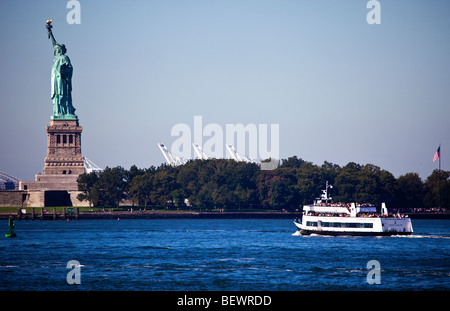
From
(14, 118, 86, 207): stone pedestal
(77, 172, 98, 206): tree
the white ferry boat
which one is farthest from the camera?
(14, 118, 86, 207): stone pedestal

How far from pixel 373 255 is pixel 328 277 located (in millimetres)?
19363

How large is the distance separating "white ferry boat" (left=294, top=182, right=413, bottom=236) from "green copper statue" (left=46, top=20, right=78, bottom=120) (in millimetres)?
90673

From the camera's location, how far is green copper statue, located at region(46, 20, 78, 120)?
18775 cm

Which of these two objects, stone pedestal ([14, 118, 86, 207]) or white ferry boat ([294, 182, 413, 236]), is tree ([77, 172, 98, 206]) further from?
white ferry boat ([294, 182, 413, 236])

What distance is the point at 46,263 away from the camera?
80562 millimetres

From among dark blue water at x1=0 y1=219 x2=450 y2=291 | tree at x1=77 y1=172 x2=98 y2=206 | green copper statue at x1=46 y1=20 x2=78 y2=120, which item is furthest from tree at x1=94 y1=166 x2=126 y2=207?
dark blue water at x1=0 y1=219 x2=450 y2=291

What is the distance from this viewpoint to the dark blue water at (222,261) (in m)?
67.5

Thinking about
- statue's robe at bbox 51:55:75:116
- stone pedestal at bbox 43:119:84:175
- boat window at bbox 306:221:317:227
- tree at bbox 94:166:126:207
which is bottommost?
boat window at bbox 306:221:317:227

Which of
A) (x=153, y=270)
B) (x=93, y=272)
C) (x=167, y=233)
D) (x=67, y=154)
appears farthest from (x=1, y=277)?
(x=67, y=154)

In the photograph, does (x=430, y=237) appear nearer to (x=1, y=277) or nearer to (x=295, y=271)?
(x=295, y=271)

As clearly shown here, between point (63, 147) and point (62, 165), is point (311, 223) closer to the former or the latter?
point (62, 165)
